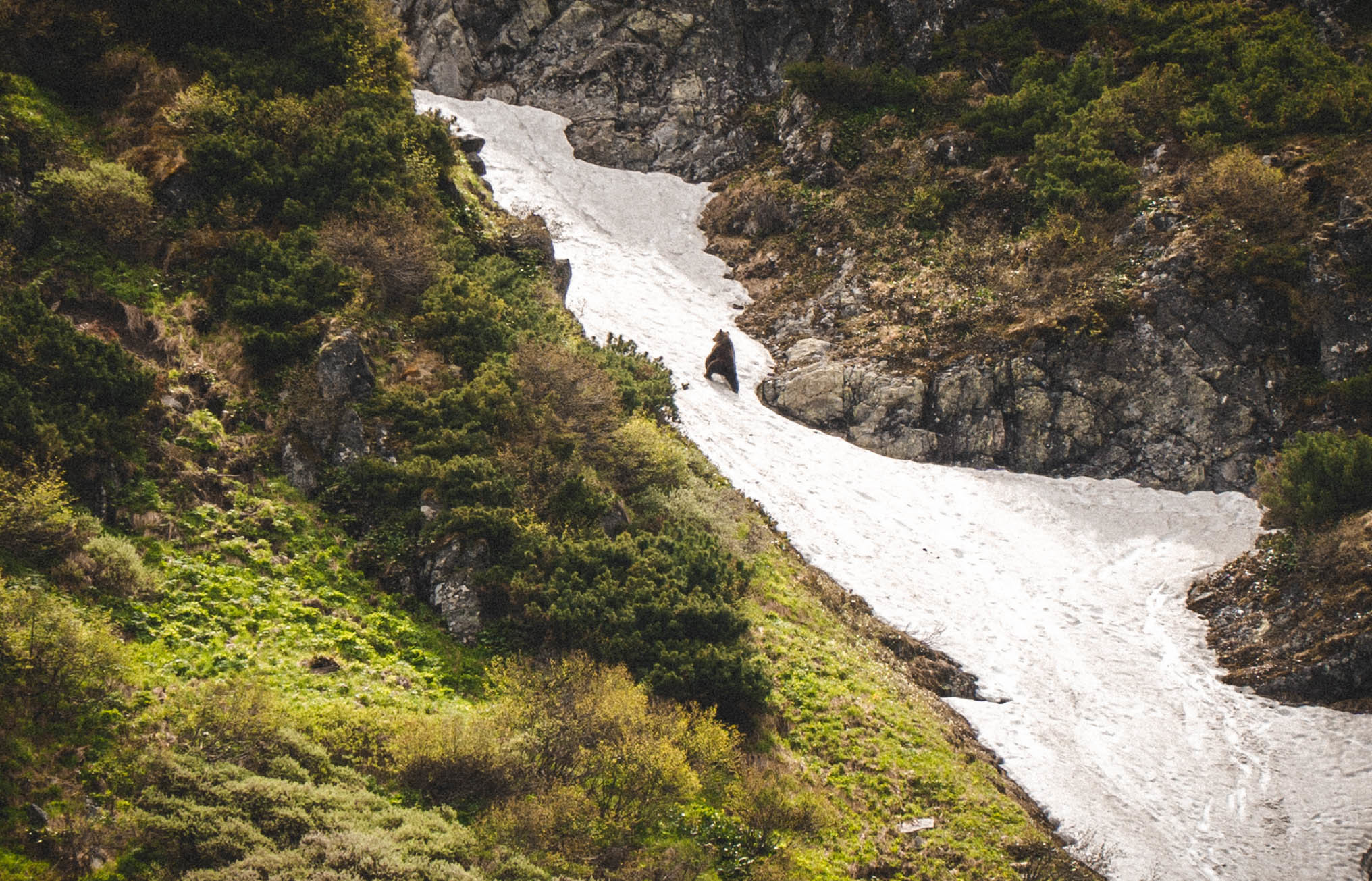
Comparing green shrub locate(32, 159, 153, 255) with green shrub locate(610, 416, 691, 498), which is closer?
green shrub locate(32, 159, 153, 255)

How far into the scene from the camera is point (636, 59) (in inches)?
1844

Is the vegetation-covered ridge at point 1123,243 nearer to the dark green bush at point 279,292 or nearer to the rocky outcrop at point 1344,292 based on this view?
the rocky outcrop at point 1344,292

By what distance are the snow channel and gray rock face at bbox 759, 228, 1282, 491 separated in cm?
90

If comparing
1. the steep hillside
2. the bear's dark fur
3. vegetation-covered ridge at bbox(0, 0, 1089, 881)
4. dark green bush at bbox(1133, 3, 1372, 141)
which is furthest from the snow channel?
dark green bush at bbox(1133, 3, 1372, 141)

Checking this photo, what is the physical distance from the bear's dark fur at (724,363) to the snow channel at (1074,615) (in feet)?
2.16

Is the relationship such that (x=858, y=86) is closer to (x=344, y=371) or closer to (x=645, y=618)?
(x=344, y=371)

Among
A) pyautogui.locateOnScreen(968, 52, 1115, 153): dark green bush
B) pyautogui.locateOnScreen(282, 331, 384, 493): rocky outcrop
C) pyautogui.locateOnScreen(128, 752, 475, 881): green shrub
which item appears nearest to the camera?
pyautogui.locateOnScreen(128, 752, 475, 881): green shrub

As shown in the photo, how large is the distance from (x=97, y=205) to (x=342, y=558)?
8116 mm

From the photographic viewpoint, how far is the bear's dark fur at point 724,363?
30281 millimetres

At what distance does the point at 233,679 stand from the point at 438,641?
10.7ft

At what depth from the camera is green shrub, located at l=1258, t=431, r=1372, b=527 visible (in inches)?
792

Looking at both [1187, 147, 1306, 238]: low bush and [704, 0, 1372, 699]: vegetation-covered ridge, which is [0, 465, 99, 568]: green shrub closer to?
[704, 0, 1372, 699]: vegetation-covered ridge

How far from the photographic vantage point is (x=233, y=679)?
1102cm

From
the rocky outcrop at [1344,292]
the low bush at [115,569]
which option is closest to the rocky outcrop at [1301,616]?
the rocky outcrop at [1344,292]
